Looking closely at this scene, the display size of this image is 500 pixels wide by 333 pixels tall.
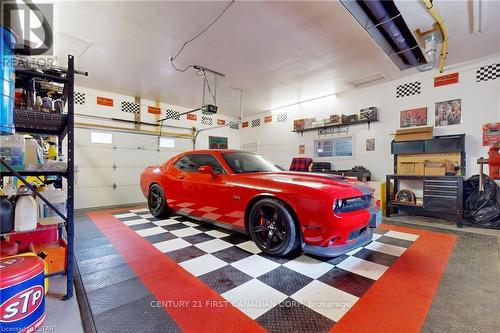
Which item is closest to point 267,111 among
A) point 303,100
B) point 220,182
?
point 303,100

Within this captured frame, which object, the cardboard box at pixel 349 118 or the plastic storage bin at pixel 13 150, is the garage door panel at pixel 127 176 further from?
the cardboard box at pixel 349 118

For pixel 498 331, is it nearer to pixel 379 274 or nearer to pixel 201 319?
pixel 379 274

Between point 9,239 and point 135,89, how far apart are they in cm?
440

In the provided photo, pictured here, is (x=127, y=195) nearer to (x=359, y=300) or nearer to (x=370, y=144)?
(x=359, y=300)

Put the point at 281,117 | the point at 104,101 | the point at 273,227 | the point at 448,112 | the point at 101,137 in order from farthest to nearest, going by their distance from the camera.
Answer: the point at 281,117, the point at 104,101, the point at 101,137, the point at 448,112, the point at 273,227

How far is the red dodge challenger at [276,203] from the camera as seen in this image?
180 centimetres

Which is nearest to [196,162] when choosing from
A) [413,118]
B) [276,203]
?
[276,203]

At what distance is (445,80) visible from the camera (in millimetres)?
4039

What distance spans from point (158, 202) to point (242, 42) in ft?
9.23

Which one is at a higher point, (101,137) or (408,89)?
(408,89)

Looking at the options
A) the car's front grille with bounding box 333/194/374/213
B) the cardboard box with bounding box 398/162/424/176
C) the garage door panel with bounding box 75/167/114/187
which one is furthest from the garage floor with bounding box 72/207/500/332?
the garage door panel with bounding box 75/167/114/187

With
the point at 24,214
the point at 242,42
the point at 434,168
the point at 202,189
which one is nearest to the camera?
the point at 24,214

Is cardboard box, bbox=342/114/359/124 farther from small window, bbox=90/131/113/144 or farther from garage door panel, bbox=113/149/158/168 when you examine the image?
small window, bbox=90/131/113/144

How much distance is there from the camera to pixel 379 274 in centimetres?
182
